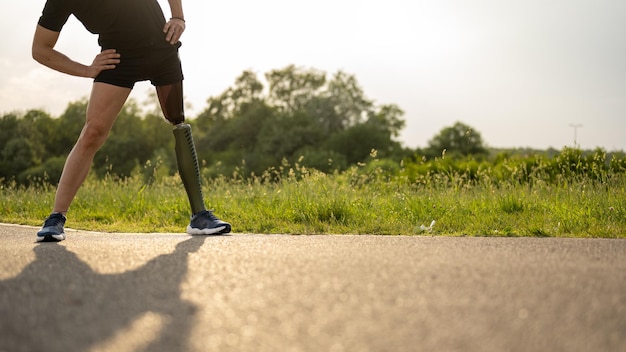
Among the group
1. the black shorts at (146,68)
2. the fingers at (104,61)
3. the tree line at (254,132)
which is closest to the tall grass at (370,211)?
the black shorts at (146,68)

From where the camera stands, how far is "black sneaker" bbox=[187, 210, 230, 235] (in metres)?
4.94

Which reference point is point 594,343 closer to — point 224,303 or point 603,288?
point 603,288

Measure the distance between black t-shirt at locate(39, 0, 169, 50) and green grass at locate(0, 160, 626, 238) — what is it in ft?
6.04

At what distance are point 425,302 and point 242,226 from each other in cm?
393

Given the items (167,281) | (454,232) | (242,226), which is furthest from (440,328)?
(242,226)

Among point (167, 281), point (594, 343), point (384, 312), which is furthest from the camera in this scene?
point (167, 281)

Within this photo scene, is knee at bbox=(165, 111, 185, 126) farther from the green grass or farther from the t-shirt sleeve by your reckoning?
the green grass

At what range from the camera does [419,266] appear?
2.94m

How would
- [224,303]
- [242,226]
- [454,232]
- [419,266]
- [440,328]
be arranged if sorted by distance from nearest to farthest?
1. [440,328]
2. [224,303]
3. [419,266]
4. [454,232]
5. [242,226]

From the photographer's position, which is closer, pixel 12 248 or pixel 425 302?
pixel 425 302

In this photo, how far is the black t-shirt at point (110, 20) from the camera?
16.1 feet

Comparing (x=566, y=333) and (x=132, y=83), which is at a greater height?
(x=132, y=83)

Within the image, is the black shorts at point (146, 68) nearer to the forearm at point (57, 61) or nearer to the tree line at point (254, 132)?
the forearm at point (57, 61)

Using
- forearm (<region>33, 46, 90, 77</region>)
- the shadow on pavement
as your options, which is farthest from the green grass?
the shadow on pavement
